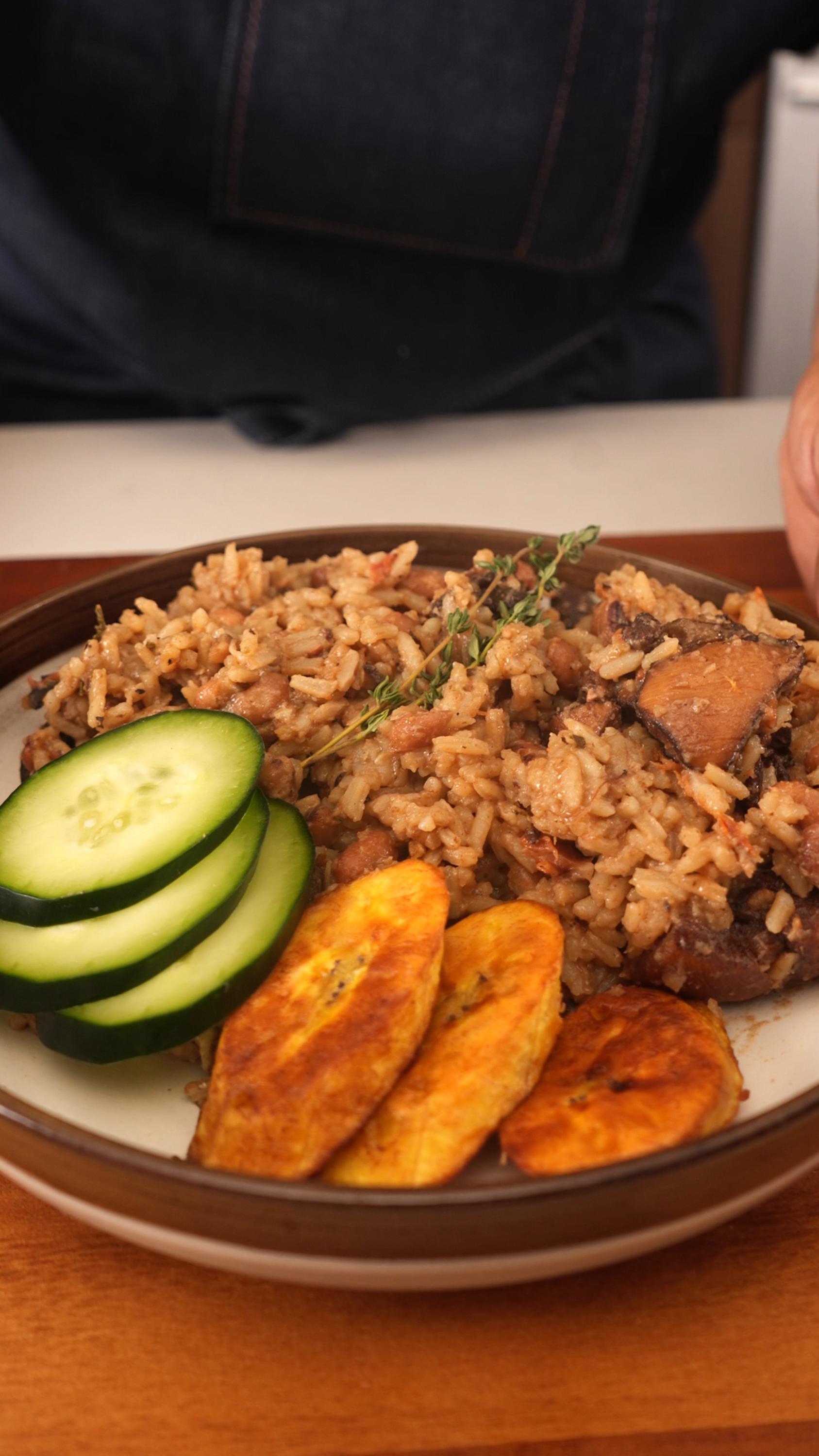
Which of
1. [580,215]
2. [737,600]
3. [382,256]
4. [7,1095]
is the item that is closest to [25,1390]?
[7,1095]

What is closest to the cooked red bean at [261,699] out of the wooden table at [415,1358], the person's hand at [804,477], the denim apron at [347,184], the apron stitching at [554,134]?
the wooden table at [415,1358]

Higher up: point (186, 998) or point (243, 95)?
point (243, 95)

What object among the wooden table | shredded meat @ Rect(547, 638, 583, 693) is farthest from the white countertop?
the wooden table

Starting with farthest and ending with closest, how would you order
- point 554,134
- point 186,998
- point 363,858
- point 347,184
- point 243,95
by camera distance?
1. point 554,134
2. point 347,184
3. point 243,95
4. point 363,858
5. point 186,998

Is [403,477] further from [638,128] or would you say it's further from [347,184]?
[638,128]

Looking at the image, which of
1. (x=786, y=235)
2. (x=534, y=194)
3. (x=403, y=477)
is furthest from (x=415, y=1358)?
(x=786, y=235)
